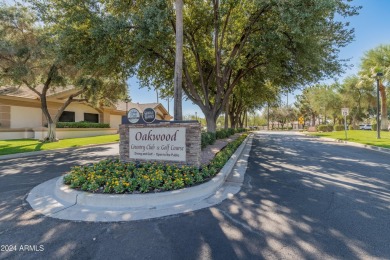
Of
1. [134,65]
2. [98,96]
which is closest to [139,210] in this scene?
[134,65]

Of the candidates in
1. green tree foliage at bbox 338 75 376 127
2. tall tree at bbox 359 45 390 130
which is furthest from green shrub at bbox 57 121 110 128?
green tree foliage at bbox 338 75 376 127

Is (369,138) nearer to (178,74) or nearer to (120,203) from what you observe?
(178,74)

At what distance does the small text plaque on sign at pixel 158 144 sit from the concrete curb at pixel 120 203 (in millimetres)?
1597

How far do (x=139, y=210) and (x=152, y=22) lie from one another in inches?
304

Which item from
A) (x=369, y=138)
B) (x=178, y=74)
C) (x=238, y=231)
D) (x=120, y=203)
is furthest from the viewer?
(x=369, y=138)

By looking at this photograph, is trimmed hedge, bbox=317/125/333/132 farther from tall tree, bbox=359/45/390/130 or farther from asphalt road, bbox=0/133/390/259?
asphalt road, bbox=0/133/390/259

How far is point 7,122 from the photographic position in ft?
66.8

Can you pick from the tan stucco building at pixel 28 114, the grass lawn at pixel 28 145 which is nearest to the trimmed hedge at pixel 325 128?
the tan stucco building at pixel 28 114

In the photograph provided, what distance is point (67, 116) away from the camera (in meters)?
26.4

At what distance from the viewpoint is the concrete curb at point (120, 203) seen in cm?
397

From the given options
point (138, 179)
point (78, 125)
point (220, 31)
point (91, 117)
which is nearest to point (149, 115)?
point (138, 179)

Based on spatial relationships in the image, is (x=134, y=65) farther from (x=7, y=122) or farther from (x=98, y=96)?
(x=7, y=122)

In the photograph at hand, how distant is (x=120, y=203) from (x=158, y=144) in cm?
258

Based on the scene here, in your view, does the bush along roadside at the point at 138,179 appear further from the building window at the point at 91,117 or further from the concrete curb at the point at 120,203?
the building window at the point at 91,117
